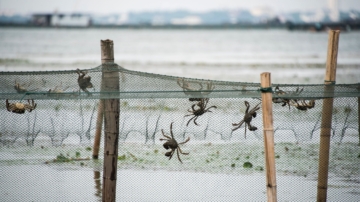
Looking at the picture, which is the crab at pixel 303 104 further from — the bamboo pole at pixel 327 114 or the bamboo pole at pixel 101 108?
the bamboo pole at pixel 101 108

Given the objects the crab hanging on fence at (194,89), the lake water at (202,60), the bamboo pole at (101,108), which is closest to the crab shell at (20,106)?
the bamboo pole at (101,108)

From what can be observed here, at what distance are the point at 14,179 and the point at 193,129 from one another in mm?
2550

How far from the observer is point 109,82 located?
7.75 meters

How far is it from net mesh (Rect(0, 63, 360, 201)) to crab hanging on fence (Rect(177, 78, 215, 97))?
12mm

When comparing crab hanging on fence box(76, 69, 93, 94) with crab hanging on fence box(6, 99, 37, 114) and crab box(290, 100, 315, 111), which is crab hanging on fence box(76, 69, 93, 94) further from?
crab box(290, 100, 315, 111)

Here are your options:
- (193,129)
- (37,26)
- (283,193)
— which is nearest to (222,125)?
(193,129)

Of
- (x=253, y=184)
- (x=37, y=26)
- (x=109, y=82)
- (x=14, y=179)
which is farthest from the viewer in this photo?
(x=37, y=26)

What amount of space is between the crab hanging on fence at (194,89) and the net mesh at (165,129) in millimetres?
12

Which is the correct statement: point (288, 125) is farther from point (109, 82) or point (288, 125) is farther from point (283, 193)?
point (109, 82)

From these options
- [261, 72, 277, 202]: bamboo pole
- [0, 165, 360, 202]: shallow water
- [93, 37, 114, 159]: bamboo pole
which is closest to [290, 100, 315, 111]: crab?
[261, 72, 277, 202]: bamboo pole

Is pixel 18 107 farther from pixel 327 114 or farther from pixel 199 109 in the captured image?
pixel 327 114

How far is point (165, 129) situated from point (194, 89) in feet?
1.95

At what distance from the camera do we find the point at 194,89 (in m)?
7.85

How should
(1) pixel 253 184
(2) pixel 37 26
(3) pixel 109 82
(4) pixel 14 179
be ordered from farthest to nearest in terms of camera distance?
(2) pixel 37 26, (1) pixel 253 184, (4) pixel 14 179, (3) pixel 109 82
